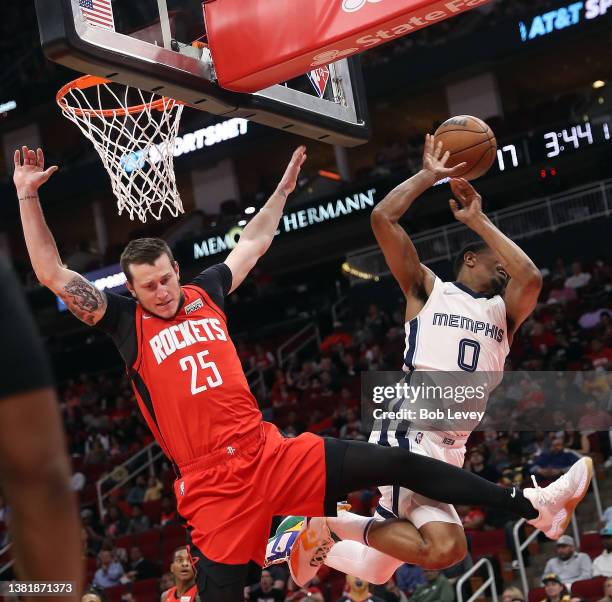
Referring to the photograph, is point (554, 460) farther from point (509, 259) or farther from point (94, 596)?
point (509, 259)

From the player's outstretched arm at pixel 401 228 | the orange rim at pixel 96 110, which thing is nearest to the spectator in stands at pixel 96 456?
the orange rim at pixel 96 110

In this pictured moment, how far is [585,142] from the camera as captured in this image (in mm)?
20719

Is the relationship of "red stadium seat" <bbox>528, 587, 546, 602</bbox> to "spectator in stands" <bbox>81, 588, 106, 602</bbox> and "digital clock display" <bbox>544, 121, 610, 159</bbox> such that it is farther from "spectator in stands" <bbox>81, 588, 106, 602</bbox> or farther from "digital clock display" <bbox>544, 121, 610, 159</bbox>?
"digital clock display" <bbox>544, 121, 610, 159</bbox>

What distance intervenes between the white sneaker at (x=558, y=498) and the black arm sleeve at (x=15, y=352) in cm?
411

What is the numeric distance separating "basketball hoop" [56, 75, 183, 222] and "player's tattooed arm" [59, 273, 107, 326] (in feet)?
5.42

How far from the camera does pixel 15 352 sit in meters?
1.64

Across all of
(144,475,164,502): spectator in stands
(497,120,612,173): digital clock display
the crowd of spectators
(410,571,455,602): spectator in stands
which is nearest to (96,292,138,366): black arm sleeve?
the crowd of spectators

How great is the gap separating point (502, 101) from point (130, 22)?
2293cm

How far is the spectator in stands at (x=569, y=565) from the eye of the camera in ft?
33.3

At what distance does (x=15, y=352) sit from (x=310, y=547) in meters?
4.49

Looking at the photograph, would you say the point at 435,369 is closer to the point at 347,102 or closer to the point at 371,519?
the point at 371,519

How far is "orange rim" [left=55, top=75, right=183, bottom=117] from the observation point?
6777 millimetres

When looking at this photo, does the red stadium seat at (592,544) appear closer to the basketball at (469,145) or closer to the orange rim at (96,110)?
the basketball at (469,145)

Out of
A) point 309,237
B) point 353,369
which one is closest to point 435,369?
point 353,369
